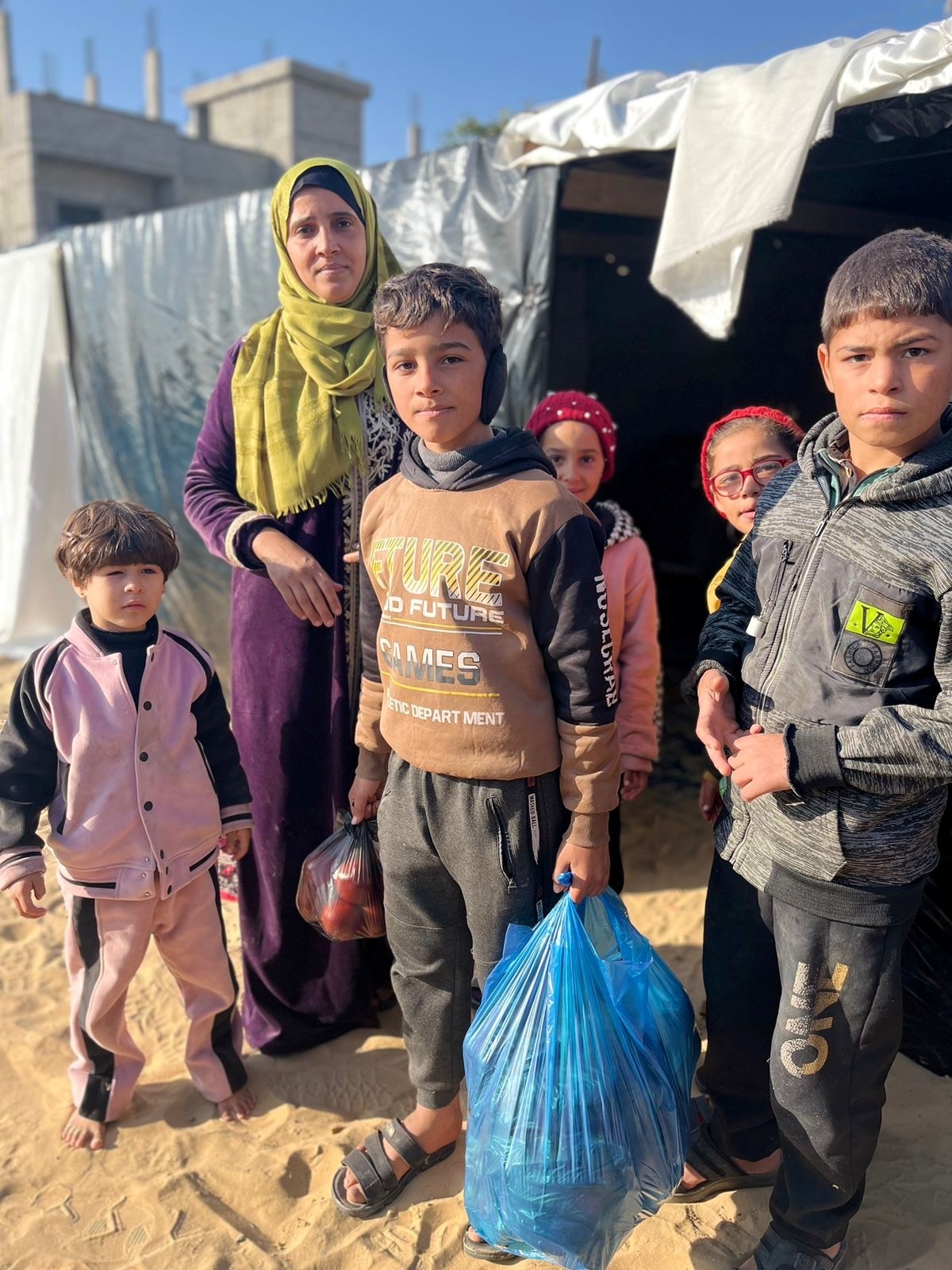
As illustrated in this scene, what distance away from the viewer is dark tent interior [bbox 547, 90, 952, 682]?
3.17 m

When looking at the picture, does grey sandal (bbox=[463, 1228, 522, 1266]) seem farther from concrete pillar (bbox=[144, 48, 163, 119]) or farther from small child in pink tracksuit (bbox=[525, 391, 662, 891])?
concrete pillar (bbox=[144, 48, 163, 119])

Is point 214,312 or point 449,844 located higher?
point 214,312

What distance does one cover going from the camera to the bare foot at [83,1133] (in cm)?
216

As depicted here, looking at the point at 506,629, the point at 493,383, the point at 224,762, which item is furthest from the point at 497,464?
the point at 224,762

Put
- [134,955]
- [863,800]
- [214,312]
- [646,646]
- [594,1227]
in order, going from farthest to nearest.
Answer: [214,312] → [646,646] → [134,955] → [594,1227] → [863,800]

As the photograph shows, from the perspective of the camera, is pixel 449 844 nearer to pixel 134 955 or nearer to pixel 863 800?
pixel 863 800

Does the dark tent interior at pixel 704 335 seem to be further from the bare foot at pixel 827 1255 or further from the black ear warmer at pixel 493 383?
the black ear warmer at pixel 493 383

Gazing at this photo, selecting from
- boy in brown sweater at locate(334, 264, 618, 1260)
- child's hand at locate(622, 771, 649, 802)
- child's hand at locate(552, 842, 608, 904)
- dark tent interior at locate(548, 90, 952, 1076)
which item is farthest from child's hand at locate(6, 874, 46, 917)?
dark tent interior at locate(548, 90, 952, 1076)

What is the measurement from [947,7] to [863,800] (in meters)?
3.16

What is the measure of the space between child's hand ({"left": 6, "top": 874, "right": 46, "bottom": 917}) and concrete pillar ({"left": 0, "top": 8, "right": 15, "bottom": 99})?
26.1 metres

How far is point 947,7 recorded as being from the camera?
317 cm

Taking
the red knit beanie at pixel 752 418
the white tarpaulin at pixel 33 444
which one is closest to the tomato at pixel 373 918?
the red knit beanie at pixel 752 418

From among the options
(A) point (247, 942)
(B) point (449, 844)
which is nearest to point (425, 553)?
(B) point (449, 844)

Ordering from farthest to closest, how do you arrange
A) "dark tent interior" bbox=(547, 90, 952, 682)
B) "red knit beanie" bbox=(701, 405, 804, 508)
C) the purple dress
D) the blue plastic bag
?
"dark tent interior" bbox=(547, 90, 952, 682), the purple dress, "red knit beanie" bbox=(701, 405, 804, 508), the blue plastic bag
